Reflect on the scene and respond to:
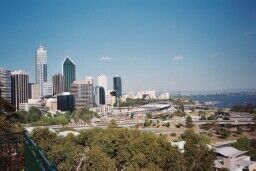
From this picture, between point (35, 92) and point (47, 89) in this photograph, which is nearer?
point (35, 92)

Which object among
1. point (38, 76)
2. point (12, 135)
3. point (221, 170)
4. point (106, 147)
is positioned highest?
point (38, 76)

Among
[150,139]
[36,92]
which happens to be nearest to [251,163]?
[150,139]

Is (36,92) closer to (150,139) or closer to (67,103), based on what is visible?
(67,103)

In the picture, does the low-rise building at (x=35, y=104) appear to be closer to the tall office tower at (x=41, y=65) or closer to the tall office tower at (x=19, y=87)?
the tall office tower at (x=19, y=87)

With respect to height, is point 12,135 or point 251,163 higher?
point 12,135

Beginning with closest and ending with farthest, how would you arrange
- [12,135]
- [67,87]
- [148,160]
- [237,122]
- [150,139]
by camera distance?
[12,135] → [148,160] → [150,139] → [237,122] → [67,87]

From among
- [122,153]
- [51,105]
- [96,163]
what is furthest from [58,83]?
[96,163]

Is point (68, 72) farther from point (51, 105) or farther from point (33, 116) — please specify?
point (33, 116)
